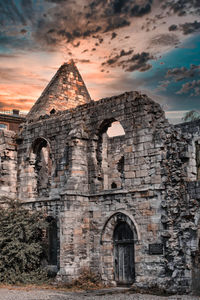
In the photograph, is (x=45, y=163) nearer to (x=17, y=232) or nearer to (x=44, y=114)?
(x=44, y=114)

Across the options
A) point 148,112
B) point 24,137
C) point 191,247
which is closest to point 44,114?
point 24,137

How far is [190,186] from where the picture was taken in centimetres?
1402

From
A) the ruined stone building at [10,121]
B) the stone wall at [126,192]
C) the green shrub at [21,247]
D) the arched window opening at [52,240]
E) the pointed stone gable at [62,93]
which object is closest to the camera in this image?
the stone wall at [126,192]

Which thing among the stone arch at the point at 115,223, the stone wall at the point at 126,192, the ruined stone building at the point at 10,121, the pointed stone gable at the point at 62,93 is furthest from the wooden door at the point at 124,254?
the ruined stone building at the point at 10,121

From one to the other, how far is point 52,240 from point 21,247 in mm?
1467

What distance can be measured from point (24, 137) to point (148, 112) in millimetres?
6711

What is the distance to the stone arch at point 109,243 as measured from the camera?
50.6ft

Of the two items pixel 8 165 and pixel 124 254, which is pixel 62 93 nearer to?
pixel 8 165

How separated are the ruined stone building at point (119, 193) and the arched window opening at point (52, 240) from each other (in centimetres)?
4

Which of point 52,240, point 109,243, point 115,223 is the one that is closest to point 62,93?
point 52,240

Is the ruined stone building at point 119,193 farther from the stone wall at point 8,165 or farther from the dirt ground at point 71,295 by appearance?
the dirt ground at point 71,295

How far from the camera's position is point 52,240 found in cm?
1755

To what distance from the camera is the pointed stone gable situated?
2155 cm

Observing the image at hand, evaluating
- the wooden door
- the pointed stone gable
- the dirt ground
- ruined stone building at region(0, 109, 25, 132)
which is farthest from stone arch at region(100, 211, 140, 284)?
ruined stone building at region(0, 109, 25, 132)
